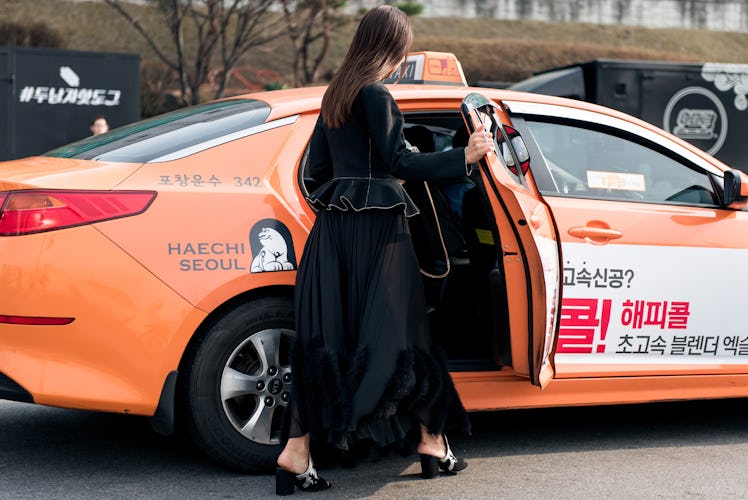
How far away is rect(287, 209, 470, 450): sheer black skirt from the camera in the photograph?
355cm

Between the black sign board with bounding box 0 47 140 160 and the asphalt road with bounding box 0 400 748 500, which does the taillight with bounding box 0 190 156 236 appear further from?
the black sign board with bounding box 0 47 140 160

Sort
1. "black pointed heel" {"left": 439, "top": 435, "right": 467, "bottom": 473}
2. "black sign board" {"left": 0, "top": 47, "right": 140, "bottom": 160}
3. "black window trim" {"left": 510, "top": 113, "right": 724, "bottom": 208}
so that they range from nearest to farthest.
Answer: "black pointed heel" {"left": 439, "top": 435, "right": 467, "bottom": 473} < "black window trim" {"left": 510, "top": 113, "right": 724, "bottom": 208} < "black sign board" {"left": 0, "top": 47, "right": 140, "bottom": 160}

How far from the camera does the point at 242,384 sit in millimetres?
3803

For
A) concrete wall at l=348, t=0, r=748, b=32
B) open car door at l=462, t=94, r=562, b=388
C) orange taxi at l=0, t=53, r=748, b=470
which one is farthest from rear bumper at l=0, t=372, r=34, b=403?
concrete wall at l=348, t=0, r=748, b=32

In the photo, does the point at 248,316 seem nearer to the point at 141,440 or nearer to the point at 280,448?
the point at 280,448

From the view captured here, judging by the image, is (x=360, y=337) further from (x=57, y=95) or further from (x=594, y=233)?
(x=57, y=95)

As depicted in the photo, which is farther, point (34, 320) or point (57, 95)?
point (57, 95)

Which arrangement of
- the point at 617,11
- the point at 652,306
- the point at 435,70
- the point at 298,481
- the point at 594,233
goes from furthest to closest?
1. the point at 617,11
2. the point at 435,70
3. the point at 652,306
4. the point at 594,233
5. the point at 298,481

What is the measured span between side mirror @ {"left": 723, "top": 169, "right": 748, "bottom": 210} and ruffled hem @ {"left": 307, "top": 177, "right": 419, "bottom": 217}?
163 centimetres

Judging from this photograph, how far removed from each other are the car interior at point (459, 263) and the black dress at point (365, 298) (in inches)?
16.0

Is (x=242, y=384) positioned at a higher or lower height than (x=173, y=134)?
lower

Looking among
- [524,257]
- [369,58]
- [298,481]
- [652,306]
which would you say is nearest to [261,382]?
[298,481]

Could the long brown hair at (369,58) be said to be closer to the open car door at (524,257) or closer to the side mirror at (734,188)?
the open car door at (524,257)

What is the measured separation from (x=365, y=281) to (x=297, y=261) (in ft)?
1.13
